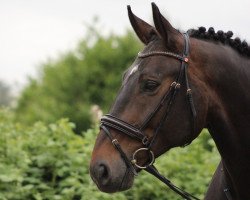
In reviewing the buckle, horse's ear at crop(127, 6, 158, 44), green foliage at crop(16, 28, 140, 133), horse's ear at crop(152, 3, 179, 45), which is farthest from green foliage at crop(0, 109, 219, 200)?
green foliage at crop(16, 28, 140, 133)

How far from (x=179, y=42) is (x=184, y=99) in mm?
351

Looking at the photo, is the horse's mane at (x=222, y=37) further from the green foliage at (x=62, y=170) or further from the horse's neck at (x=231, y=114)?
the green foliage at (x=62, y=170)

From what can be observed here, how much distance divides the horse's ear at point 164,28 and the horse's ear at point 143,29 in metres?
0.12

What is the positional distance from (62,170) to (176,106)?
2197mm

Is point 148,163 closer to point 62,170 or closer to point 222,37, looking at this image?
point 222,37

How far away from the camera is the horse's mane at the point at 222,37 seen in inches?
144

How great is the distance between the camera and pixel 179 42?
3465 mm

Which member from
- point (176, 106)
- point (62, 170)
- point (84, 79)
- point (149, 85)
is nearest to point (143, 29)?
point (149, 85)

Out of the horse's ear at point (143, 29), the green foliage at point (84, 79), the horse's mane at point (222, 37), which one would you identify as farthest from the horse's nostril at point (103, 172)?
the green foliage at point (84, 79)

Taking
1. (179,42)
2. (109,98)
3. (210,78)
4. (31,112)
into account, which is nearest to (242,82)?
(210,78)

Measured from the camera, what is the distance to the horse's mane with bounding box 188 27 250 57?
366 centimetres

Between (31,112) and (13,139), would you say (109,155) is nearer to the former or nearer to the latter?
(13,139)

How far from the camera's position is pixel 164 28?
3.41m

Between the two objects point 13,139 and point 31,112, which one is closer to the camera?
point 13,139
